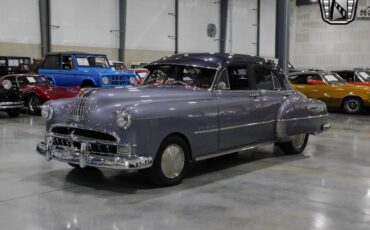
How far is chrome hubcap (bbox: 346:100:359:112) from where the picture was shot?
16.0m

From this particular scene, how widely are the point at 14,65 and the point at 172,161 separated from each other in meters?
14.2

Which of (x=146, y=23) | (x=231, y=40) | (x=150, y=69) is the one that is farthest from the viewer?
(x=231, y=40)

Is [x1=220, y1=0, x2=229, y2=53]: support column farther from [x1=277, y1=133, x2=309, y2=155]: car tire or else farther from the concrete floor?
the concrete floor

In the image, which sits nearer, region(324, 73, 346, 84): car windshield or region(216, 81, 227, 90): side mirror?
region(216, 81, 227, 90): side mirror

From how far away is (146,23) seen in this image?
80.5 ft

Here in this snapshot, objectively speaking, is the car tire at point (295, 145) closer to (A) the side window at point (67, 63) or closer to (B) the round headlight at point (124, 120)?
(B) the round headlight at point (124, 120)

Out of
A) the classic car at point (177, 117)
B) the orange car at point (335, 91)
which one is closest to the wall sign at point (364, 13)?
the orange car at point (335, 91)

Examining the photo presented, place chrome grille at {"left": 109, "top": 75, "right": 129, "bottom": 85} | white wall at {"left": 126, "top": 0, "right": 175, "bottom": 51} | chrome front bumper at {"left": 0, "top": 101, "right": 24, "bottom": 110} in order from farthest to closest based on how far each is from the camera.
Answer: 1. white wall at {"left": 126, "top": 0, "right": 175, "bottom": 51}
2. chrome grille at {"left": 109, "top": 75, "right": 129, "bottom": 85}
3. chrome front bumper at {"left": 0, "top": 101, "right": 24, "bottom": 110}

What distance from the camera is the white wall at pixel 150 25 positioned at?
2389 cm

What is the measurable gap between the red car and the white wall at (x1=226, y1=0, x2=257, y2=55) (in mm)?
15294

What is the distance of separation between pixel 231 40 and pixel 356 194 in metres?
23.7

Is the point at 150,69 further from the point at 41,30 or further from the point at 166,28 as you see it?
the point at 166,28

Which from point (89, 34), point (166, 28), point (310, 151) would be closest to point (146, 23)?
point (166, 28)

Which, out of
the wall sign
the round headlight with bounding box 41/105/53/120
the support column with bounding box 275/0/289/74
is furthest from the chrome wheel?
the round headlight with bounding box 41/105/53/120
